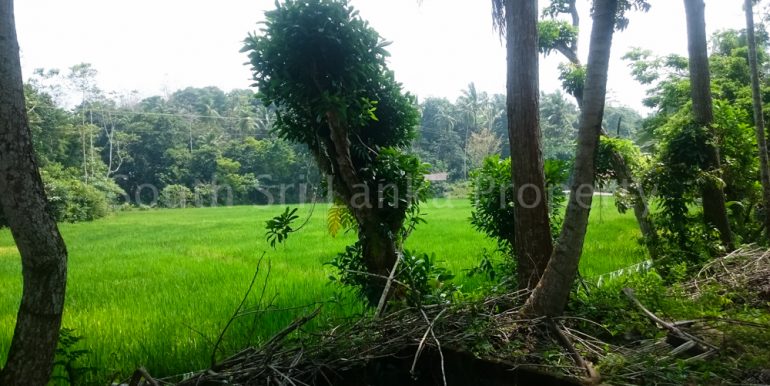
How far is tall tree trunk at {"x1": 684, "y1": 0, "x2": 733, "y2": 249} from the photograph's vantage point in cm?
440

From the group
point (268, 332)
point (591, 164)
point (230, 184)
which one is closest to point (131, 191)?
point (230, 184)

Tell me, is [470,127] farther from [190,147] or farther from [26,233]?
[26,233]

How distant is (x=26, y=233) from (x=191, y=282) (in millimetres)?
4296

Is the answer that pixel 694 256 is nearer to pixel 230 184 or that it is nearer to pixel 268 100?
pixel 268 100

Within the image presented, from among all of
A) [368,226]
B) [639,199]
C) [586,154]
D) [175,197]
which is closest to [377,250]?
[368,226]

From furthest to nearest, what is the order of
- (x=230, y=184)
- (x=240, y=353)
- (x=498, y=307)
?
(x=230, y=184) < (x=498, y=307) < (x=240, y=353)

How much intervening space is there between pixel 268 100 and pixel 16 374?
6.35ft

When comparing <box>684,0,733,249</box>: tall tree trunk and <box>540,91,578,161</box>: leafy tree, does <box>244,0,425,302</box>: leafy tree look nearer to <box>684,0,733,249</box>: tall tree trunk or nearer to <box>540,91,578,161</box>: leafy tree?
<box>684,0,733,249</box>: tall tree trunk

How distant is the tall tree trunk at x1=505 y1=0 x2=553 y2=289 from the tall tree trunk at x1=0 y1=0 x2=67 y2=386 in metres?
2.27

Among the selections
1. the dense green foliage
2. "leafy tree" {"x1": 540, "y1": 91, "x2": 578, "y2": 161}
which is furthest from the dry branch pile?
"leafy tree" {"x1": 540, "y1": 91, "x2": 578, "y2": 161}

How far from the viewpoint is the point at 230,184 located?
85.1 feet

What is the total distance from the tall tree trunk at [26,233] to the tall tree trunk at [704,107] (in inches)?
185

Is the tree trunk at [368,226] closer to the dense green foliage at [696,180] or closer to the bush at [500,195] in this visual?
the bush at [500,195]

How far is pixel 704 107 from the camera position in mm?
4578
